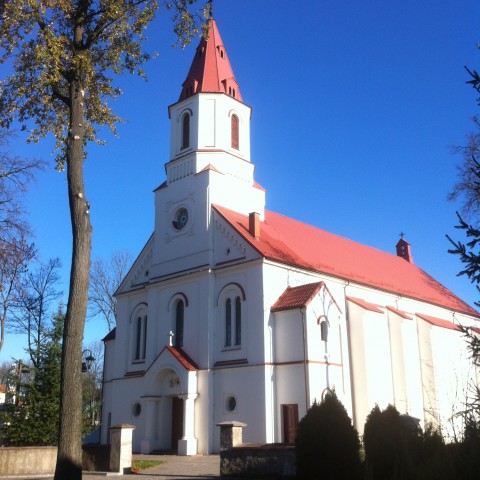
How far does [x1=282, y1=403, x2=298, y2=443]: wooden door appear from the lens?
75.4 feet

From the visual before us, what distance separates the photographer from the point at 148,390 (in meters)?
26.6

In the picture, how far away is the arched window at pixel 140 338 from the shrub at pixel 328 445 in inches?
701

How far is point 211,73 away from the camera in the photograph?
101 ft

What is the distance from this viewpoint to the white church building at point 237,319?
946 inches

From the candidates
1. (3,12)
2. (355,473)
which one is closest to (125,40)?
(3,12)

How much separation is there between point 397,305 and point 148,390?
14.9m

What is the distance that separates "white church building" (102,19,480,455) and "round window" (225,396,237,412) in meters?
0.09

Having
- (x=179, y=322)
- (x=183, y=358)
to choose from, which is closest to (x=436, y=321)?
(x=179, y=322)

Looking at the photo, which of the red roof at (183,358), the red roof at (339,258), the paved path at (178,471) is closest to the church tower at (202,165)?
the red roof at (339,258)

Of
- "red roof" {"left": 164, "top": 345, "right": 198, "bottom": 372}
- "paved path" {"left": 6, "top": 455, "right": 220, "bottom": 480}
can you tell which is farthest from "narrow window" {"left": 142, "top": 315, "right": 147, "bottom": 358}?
"paved path" {"left": 6, "top": 455, "right": 220, "bottom": 480}

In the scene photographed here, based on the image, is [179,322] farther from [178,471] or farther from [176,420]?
[178,471]

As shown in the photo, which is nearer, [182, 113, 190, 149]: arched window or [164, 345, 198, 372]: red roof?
[164, 345, 198, 372]: red roof

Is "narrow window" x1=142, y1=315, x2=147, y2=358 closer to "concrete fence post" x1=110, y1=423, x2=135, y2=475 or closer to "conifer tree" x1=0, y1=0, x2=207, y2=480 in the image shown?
"concrete fence post" x1=110, y1=423, x2=135, y2=475

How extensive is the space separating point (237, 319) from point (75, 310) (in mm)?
14344
